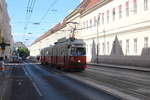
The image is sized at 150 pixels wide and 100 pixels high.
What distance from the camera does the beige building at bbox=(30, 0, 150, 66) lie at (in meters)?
50.1

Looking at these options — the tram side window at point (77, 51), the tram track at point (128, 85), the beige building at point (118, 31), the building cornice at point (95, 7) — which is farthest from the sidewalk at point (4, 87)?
the building cornice at point (95, 7)

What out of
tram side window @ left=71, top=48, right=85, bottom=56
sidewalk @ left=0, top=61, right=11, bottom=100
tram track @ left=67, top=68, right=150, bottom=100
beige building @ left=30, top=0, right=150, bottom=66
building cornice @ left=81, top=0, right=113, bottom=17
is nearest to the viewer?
sidewalk @ left=0, top=61, right=11, bottom=100

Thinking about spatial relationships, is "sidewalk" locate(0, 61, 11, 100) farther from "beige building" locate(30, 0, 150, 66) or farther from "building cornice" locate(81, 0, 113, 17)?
"building cornice" locate(81, 0, 113, 17)

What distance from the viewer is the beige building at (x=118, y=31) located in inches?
1971

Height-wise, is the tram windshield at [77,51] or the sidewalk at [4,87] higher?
the tram windshield at [77,51]

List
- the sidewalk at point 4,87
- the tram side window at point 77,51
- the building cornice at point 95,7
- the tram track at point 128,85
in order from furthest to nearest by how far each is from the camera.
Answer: the building cornice at point 95,7 → the tram side window at point 77,51 → the tram track at point 128,85 → the sidewalk at point 4,87

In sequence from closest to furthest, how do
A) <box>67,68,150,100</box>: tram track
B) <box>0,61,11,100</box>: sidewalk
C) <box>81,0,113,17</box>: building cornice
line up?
<box>0,61,11,100</box>: sidewalk < <box>67,68,150,100</box>: tram track < <box>81,0,113,17</box>: building cornice

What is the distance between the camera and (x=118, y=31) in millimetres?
60031

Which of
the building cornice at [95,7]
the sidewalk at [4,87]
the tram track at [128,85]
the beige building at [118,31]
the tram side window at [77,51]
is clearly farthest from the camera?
the building cornice at [95,7]

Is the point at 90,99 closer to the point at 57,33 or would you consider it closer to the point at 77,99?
the point at 77,99

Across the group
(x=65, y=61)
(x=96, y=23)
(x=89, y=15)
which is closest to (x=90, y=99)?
(x=65, y=61)

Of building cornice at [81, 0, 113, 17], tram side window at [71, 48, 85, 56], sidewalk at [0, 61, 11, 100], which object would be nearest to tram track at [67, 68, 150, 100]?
sidewalk at [0, 61, 11, 100]

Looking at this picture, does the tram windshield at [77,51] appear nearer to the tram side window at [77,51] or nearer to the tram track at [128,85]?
the tram side window at [77,51]

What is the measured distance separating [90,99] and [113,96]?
4.75 ft
